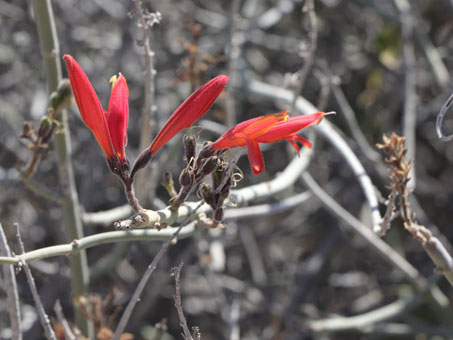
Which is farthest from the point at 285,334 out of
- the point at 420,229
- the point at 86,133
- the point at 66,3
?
the point at 66,3

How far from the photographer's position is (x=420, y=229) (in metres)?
1.06

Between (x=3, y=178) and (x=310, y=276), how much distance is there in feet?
4.36

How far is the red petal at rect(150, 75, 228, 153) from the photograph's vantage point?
1017 millimetres

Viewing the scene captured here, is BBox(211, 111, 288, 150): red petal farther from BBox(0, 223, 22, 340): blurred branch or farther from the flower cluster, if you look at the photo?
BBox(0, 223, 22, 340): blurred branch

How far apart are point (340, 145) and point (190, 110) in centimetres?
73

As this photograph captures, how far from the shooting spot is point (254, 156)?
0.96m

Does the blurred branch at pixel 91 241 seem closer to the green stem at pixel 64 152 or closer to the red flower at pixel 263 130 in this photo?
the red flower at pixel 263 130

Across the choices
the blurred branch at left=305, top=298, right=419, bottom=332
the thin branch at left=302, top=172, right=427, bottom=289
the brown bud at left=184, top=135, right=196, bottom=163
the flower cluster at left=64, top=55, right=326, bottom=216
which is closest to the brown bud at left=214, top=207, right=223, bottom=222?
the flower cluster at left=64, top=55, right=326, bottom=216

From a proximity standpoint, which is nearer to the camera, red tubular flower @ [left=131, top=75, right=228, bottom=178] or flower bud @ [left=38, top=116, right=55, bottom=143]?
red tubular flower @ [left=131, top=75, right=228, bottom=178]

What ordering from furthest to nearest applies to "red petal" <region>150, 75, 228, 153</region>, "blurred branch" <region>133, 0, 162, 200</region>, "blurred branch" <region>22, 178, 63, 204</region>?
1. "blurred branch" <region>22, 178, 63, 204</region>
2. "blurred branch" <region>133, 0, 162, 200</region>
3. "red petal" <region>150, 75, 228, 153</region>

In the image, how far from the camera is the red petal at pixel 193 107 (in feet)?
3.34

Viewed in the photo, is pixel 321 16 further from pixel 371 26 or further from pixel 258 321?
pixel 258 321

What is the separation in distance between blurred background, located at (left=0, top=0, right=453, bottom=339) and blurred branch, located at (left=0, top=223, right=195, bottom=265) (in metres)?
0.94

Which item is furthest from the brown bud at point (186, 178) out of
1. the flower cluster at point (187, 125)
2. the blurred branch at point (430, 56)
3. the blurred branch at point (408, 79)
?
the blurred branch at point (430, 56)
